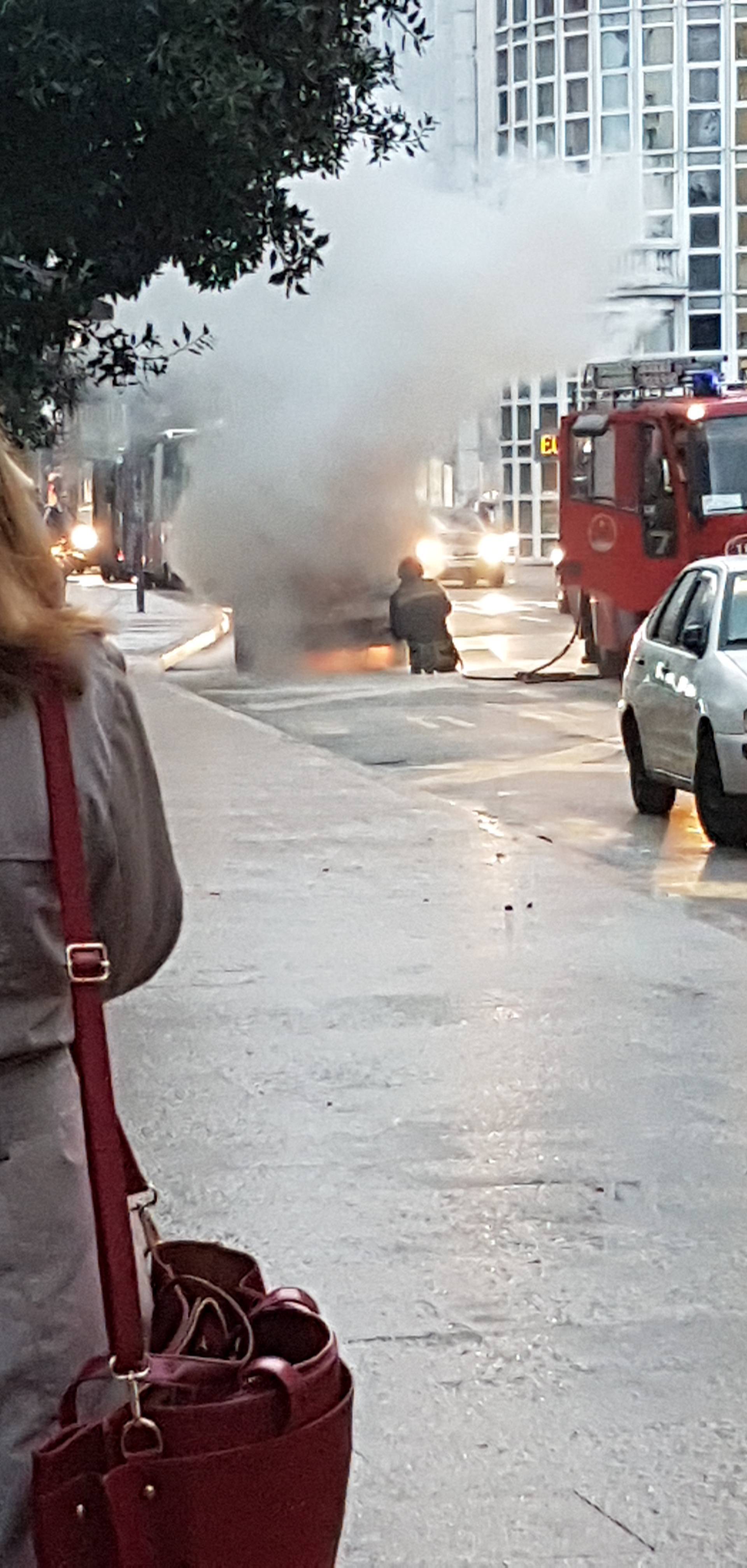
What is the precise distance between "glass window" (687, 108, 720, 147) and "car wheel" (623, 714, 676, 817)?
43.7 m

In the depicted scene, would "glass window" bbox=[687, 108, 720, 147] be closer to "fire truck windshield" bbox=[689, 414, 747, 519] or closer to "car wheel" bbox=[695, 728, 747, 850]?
"fire truck windshield" bbox=[689, 414, 747, 519]

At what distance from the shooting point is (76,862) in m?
2.34

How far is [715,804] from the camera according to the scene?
43.1 feet

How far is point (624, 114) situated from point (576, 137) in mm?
1192

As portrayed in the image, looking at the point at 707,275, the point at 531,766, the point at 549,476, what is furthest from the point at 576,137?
the point at 531,766

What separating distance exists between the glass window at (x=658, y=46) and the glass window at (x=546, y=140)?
Result: 256cm

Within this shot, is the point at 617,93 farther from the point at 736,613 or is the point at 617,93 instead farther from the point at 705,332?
the point at 736,613

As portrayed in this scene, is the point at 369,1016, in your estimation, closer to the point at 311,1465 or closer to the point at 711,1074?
the point at 711,1074

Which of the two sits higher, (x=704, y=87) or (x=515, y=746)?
(x=704, y=87)

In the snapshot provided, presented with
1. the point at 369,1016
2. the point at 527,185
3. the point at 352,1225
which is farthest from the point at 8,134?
the point at 527,185

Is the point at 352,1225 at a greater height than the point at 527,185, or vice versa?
the point at 527,185

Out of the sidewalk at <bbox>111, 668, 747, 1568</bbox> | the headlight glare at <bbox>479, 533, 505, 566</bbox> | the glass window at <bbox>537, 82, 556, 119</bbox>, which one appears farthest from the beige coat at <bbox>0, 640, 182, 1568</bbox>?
the glass window at <bbox>537, 82, 556, 119</bbox>

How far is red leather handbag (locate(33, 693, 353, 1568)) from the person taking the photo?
88.2 inches

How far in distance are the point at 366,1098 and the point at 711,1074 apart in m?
1.01
